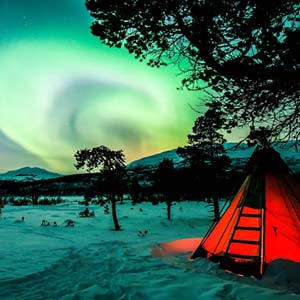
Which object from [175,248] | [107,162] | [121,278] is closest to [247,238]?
[175,248]

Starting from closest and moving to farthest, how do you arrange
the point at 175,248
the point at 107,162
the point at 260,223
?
the point at 260,223
the point at 175,248
the point at 107,162

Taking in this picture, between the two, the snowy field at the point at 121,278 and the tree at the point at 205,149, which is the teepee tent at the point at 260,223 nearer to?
the snowy field at the point at 121,278

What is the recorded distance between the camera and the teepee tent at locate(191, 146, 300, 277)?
767 cm

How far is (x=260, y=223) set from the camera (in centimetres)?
807

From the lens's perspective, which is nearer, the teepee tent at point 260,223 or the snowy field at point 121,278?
the snowy field at point 121,278

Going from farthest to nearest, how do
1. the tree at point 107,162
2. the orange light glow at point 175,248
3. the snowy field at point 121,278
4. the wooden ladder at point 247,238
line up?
the tree at point 107,162 < the orange light glow at point 175,248 < the wooden ladder at point 247,238 < the snowy field at point 121,278

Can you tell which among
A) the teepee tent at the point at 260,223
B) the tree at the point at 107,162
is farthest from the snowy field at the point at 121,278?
the tree at the point at 107,162

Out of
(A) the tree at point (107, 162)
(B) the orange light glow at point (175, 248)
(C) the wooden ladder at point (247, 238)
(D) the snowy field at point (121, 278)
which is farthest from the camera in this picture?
(A) the tree at point (107, 162)

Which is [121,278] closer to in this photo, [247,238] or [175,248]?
[247,238]

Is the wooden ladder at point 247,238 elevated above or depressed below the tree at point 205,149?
below

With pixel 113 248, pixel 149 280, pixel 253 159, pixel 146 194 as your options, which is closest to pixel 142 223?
pixel 113 248

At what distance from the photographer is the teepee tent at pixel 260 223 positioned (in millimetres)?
7672

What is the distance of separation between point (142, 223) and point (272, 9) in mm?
18402

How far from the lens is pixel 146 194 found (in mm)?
54219
